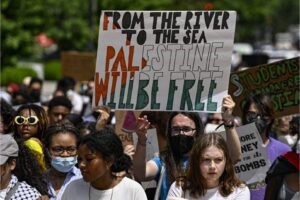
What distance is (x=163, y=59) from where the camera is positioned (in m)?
7.43

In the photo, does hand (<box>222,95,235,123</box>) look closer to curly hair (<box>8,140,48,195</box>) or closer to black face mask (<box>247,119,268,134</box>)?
black face mask (<box>247,119,268,134</box>)

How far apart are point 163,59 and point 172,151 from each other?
1171 millimetres

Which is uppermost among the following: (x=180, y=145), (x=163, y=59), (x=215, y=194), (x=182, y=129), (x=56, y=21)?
(x=56, y=21)

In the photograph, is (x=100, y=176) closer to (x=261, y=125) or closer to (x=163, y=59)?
(x=163, y=59)

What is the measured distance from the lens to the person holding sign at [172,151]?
6328mm

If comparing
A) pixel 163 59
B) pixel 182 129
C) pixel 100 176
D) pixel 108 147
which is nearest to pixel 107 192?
pixel 100 176

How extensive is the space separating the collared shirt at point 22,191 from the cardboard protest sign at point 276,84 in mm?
3895

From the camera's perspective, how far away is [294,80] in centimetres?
947

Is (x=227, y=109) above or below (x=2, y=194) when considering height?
above

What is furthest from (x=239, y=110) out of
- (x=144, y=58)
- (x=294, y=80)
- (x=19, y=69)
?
(x=19, y=69)

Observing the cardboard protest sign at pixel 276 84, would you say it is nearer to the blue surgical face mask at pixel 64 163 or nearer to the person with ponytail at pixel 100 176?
the blue surgical face mask at pixel 64 163

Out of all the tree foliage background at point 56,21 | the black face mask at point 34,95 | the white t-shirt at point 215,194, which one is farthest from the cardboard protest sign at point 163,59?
the tree foliage background at point 56,21

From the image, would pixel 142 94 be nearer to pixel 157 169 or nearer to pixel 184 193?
pixel 157 169

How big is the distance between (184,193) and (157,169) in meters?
0.84
